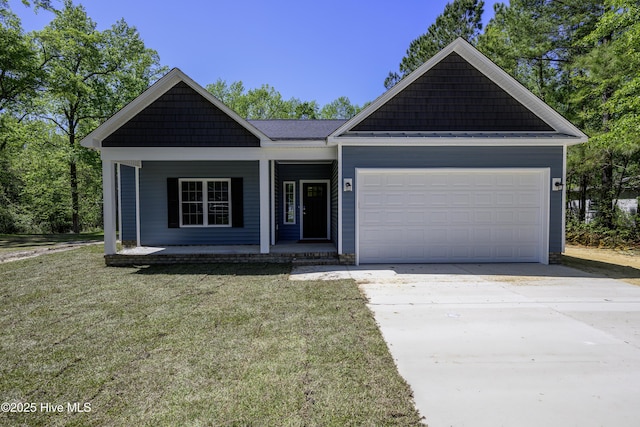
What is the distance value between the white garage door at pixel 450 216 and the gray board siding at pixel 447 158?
0.22m

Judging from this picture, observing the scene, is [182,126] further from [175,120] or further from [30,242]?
[30,242]

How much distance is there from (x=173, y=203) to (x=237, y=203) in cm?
193

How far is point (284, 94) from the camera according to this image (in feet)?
113

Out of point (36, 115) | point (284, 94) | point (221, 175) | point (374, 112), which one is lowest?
point (221, 175)

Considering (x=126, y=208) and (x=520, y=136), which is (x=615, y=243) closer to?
(x=520, y=136)

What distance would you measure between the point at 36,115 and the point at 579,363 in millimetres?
26991

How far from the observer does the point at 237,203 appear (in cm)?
1077

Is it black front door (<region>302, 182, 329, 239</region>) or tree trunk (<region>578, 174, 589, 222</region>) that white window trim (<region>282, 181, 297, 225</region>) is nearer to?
black front door (<region>302, 182, 329, 239</region>)

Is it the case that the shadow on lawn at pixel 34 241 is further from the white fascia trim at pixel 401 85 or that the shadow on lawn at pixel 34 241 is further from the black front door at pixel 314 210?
the white fascia trim at pixel 401 85

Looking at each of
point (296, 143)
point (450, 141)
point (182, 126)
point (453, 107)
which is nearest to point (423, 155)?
point (450, 141)

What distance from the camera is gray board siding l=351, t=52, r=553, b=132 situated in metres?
8.68

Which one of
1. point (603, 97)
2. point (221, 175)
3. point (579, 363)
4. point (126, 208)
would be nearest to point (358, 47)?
point (603, 97)

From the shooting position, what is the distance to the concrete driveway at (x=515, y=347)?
2.68 meters

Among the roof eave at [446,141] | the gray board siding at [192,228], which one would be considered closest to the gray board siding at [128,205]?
the gray board siding at [192,228]
